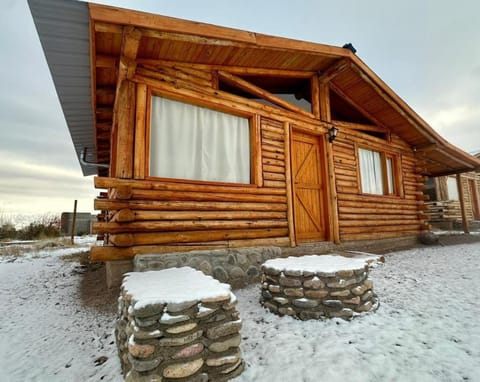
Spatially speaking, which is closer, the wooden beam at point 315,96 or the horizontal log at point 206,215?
the horizontal log at point 206,215

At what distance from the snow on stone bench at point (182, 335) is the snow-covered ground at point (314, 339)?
0.23 meters

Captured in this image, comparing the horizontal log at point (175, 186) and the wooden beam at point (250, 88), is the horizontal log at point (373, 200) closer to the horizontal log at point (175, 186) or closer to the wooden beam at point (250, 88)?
the horizontal log at point (175, 186)

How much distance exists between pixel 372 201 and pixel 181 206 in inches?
216

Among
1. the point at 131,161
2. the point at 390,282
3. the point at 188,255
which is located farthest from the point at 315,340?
the point at 131,161

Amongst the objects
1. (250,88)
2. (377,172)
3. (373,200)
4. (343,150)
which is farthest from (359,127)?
(250,88)

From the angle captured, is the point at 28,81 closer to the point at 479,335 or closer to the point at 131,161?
the point at 131,161

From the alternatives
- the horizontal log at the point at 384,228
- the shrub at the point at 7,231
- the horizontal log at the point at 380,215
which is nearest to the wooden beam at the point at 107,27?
the horizontal log at the point at 380,215

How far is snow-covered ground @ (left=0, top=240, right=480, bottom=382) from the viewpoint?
1817 millimetres

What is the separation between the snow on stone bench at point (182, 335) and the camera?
1.58 metres

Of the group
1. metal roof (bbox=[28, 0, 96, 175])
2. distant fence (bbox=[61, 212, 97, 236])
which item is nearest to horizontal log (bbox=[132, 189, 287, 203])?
metal roof (bbox=[28, 0, 96, 175])

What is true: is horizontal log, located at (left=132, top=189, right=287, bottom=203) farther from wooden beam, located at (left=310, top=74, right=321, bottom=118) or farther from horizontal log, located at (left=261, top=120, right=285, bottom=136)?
wooden beam, located at (left=310, top=74, right=321, bottom=118)

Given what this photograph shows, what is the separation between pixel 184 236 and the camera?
3.72 meters

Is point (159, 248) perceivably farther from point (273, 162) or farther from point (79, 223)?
point (79, 223)

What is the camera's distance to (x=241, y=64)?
484 cm
